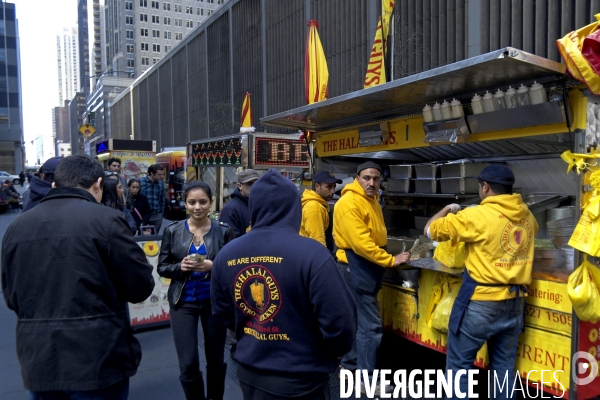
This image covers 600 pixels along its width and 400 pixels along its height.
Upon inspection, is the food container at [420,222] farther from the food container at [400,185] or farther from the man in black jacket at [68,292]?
the man in black jacket at [68,292]

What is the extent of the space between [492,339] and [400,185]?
100 inches

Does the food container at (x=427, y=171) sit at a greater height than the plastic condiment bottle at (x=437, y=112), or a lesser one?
lesser

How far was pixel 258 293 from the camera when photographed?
83.8 inches

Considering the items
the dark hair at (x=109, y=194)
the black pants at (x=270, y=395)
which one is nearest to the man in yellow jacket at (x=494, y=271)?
the black pants at (x=270, y=395)

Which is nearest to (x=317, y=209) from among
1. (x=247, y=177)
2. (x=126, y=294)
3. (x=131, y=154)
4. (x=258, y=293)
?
(x=247, y=177)

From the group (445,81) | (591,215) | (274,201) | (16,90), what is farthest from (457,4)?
(16,90)

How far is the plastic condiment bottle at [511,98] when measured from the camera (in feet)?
11.7

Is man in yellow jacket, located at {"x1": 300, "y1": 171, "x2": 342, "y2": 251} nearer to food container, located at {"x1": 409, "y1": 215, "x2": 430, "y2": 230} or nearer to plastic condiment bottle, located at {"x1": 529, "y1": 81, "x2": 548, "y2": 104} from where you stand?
food container, located at {"x1": 409, "y1": 215, "x2": 430, "y2": 230}

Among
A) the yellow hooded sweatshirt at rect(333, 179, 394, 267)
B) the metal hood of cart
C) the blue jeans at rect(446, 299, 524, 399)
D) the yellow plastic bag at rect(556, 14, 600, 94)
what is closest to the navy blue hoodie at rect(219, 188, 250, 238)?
the yellow hooded sweatshirt at rect(333, 179, 394, 267)

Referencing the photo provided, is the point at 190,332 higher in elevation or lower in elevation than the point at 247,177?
lower

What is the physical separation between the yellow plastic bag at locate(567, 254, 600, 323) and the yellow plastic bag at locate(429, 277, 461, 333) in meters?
1.12

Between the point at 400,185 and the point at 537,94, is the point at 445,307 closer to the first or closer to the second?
the point at 537,94

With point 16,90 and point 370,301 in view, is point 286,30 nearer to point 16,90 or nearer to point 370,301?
point 370,301

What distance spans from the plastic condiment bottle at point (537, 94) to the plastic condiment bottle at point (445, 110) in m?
0.77
